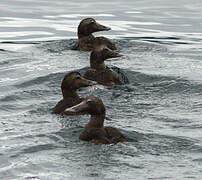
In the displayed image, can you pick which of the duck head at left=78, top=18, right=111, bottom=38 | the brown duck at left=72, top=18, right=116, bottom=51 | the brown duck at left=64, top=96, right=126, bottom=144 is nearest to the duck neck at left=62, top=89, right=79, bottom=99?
the brown duck at left=64, top=96, right=126, bottom=144

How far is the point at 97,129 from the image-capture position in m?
11.9

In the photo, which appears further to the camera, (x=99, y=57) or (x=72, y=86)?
(x=99, y=57)

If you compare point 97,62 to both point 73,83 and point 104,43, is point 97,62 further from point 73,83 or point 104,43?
point 104,43

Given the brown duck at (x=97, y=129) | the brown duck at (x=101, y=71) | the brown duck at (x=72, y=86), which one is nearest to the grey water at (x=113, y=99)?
the brown duck at (x=97, y=129)

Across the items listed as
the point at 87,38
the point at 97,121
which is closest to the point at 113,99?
the point at 97,121

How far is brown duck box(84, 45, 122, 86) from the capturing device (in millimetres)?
15922

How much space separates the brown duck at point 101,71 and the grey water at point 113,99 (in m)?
0.28

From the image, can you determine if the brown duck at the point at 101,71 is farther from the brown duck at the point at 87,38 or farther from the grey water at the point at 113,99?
the brown duck at the point at 87,38

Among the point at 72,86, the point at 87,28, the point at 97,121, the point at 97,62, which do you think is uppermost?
the point at 87,28

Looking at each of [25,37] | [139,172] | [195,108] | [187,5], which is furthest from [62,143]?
[187,5]

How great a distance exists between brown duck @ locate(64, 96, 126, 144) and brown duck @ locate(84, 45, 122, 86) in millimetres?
3782

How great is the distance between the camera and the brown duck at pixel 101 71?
15922mm

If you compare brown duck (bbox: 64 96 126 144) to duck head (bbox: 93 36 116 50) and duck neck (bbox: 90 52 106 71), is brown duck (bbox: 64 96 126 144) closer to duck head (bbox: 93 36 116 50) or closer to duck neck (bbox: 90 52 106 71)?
duck neck (bbox: 90 52 106 71)

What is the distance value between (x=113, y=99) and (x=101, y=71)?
165 centimetres
